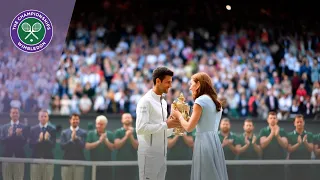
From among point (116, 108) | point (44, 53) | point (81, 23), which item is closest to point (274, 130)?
point (44, 53)

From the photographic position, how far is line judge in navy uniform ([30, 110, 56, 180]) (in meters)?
6.50

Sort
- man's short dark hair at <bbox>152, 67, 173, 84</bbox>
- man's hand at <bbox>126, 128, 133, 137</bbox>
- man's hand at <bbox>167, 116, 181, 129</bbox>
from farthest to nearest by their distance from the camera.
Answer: man's hand at <bbox>126, 128, 133, 137</bbox> → man's hand at <bbox>167, 116, 181, 129</bbox> → man's short dark hair at <bbox>152, 67, 173, 84</bbox>

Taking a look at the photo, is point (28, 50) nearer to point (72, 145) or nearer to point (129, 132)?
point (72, 145)

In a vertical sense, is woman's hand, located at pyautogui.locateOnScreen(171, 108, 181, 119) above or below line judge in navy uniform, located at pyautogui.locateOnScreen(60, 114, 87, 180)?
above

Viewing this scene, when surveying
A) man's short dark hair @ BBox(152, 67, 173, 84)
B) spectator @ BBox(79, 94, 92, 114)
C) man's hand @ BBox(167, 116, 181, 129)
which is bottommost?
man's hand @ BBox(167, 116, 181, 129)

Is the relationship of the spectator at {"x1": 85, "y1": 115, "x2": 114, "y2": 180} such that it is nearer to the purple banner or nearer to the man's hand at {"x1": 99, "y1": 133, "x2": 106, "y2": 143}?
the man's hand at {"x1": 99, "y1": 133, "x2": 106, "y2": 143}

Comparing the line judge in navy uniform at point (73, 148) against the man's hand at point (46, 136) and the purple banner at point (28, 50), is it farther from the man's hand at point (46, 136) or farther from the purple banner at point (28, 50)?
the purple banner at point (28, 50)

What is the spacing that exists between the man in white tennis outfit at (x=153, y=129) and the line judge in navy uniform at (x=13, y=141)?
4.52 ft

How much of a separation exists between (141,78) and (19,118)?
7168 mm

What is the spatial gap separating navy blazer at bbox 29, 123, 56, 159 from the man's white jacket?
1.39 meters

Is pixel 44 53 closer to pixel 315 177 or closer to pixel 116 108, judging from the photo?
pixel 315 177

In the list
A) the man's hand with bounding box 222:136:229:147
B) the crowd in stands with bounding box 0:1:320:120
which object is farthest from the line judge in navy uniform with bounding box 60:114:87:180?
the crowd in stands with bounding box 0:1:320:120

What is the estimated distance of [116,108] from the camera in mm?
12336

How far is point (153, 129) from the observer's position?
5.41 metres
